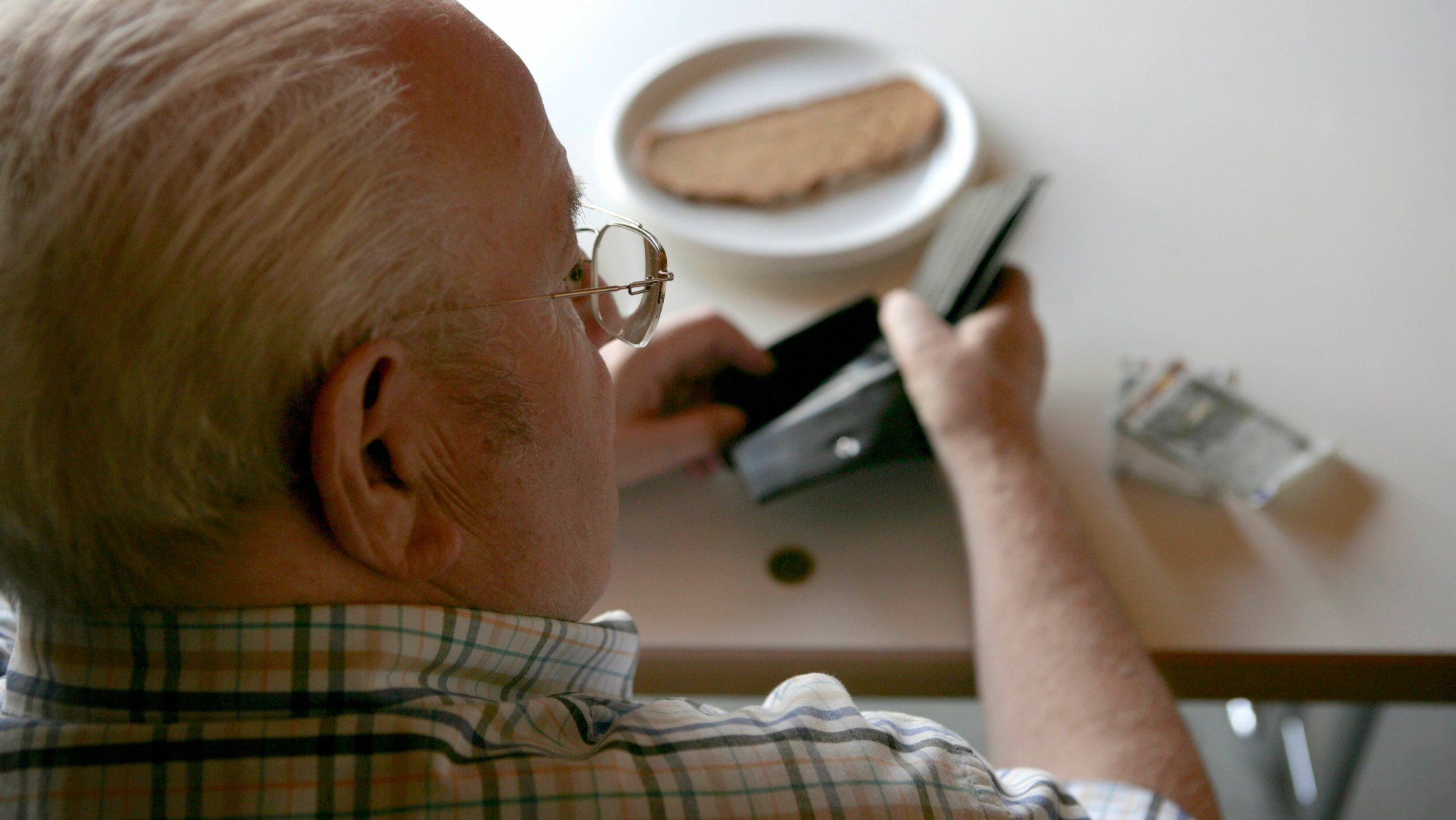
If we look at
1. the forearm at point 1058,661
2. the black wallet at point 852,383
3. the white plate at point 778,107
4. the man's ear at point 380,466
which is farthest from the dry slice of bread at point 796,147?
the man's ear at point 380,466

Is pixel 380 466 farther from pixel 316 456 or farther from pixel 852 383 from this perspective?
pixel 852 383

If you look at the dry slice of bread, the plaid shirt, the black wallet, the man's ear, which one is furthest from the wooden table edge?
the dry slice of bread

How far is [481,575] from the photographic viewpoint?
1.61 ft

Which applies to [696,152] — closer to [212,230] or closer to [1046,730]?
[1046,730]

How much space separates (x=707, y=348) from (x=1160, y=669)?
17.9 inches

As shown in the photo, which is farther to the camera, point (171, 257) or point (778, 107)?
point (778, 107)

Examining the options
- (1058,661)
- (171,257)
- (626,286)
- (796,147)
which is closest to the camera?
(171,257)

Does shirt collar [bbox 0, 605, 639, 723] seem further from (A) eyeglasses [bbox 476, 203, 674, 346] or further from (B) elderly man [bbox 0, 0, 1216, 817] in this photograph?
(A) eyeglasses [bbox 476, 203, 674, 346]

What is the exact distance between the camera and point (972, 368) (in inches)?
34.1

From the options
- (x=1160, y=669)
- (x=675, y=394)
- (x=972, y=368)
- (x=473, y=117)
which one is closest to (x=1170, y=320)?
(x=972, y=368)

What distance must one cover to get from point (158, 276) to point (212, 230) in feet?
0.08

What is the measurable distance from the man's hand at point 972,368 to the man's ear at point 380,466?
0.50 metres

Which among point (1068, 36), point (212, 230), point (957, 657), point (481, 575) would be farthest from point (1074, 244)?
point (212, 230)

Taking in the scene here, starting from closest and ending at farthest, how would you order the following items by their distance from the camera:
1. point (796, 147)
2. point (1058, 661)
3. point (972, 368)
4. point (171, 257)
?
point (171, 257) → point (1058, 661) → point (972, 368) → point (796, 147)
